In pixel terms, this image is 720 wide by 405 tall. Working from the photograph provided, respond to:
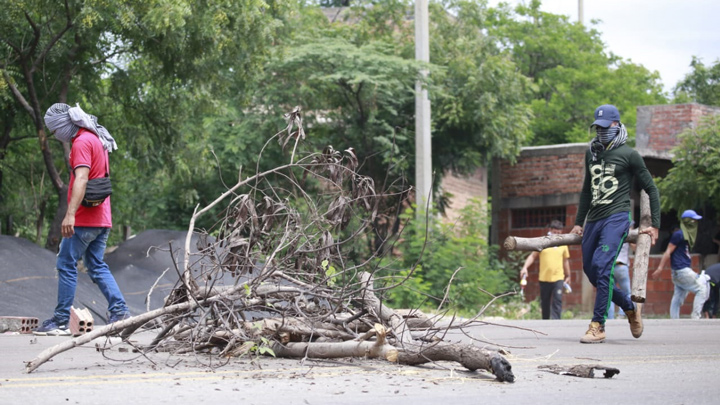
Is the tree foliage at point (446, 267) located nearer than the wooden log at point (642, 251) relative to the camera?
No

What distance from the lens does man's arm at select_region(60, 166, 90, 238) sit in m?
8.02

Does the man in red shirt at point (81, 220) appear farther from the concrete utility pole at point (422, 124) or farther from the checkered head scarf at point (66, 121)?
the concrete utility pole at point (422, 124)

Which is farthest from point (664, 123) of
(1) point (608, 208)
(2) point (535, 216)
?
(1) point (608, 208)

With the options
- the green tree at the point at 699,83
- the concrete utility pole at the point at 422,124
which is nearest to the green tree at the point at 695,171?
the concrete utility pole at the point at 422,124

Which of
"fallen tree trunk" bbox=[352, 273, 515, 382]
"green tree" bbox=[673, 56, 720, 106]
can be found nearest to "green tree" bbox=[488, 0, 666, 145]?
"green tree" bbox=[673, 56, 720, 106]

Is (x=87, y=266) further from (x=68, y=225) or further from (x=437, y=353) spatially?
(x=437, y=353)

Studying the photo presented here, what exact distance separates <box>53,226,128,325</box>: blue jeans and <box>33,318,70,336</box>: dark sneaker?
48mm

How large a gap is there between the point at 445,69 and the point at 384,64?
1684 millimetres

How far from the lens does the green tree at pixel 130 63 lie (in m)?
14.1

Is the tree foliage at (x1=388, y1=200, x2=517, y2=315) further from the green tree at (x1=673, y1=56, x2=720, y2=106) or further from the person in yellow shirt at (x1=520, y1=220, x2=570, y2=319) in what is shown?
the green tree at (x1=673, y1=56, x2=720, y2=106)

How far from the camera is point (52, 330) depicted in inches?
335

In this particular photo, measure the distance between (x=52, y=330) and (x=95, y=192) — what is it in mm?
1364

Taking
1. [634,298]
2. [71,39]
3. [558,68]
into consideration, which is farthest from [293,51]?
[558,68]

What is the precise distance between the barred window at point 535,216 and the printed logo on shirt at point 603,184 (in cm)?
1697
